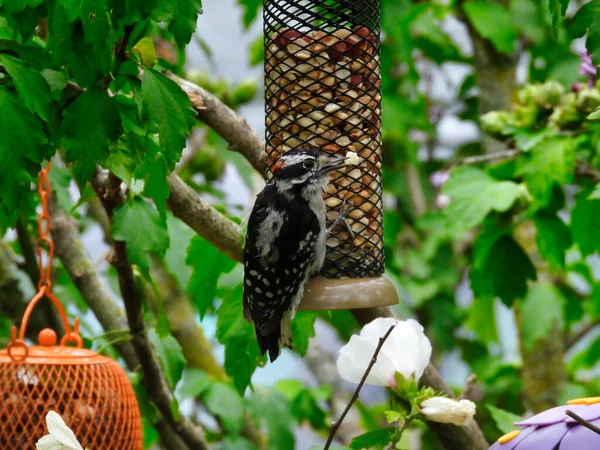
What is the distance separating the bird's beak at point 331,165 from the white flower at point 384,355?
24 cm

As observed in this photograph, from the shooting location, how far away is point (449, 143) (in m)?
3.94

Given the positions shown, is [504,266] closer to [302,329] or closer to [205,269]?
[302,329]

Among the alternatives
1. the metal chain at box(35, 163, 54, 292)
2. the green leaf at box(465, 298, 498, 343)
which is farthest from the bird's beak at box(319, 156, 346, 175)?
the green leaf at box(465, 298, 498, 343)

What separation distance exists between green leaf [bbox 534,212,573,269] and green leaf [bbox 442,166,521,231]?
0.08 metres

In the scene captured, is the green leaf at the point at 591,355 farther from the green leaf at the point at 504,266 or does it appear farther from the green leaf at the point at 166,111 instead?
the green leaf at the point at 166,111

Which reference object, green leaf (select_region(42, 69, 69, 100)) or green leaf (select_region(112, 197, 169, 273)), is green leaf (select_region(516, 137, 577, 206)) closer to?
green leaf (select_region(112, 197, 169, 273))

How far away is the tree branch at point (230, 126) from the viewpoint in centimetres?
160

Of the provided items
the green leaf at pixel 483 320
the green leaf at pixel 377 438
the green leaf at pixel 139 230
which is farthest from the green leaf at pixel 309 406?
the green leaf at pixel 377 438

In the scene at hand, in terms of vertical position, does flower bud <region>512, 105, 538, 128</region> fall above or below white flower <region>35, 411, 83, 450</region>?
above

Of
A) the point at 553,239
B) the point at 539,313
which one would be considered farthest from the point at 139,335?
the point at 539,313

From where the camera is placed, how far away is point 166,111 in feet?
3.81

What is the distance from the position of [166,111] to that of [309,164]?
10.0 inches

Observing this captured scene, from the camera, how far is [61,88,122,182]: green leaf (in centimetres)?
115

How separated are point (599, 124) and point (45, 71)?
1.03m
